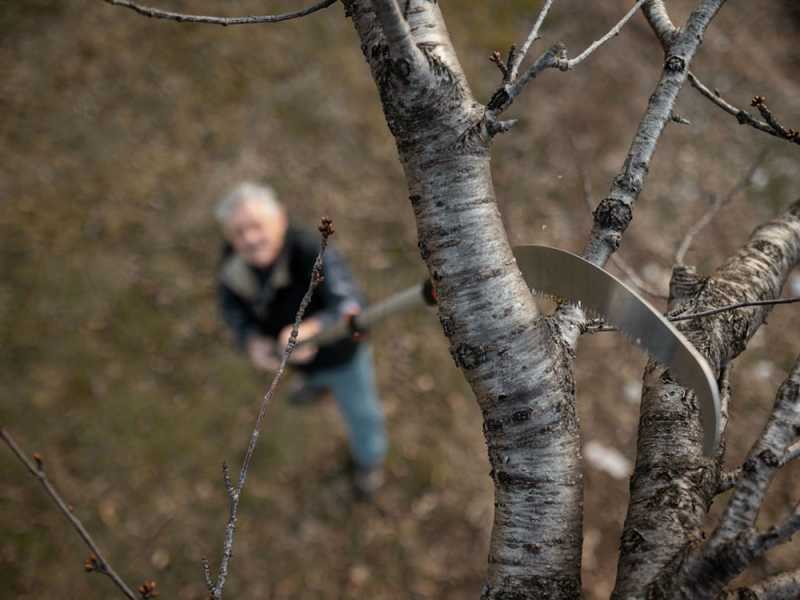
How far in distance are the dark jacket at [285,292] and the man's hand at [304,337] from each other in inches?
1.2

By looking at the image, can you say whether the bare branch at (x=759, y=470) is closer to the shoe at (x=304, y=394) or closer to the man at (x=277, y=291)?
the man at (x=277, y=291)

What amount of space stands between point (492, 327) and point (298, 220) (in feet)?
12.8

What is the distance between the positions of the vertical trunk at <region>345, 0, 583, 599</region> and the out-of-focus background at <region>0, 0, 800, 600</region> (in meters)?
2.19

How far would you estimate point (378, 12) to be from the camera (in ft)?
3.11

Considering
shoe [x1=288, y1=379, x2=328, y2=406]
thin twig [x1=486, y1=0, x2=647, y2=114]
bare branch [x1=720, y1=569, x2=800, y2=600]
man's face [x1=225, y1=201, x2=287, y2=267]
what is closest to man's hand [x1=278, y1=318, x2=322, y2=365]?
man's face [x1=225, y1=201, x2=287, y2=267]

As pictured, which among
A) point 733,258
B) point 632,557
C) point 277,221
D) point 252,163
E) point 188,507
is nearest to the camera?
point 632,557

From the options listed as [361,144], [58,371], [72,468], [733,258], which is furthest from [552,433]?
[361,144]

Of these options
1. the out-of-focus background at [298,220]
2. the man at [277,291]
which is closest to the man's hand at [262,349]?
the man at [277,291]

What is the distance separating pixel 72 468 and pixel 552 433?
365 centimetres

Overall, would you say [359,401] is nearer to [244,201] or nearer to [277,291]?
[277,291]

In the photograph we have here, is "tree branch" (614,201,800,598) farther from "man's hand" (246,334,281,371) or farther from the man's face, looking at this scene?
"man's hand" (246,334,281,371)

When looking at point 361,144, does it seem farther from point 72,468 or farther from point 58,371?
point 72,468

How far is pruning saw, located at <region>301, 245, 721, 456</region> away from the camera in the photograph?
0.93 m

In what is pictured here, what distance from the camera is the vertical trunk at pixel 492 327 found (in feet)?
3.62
